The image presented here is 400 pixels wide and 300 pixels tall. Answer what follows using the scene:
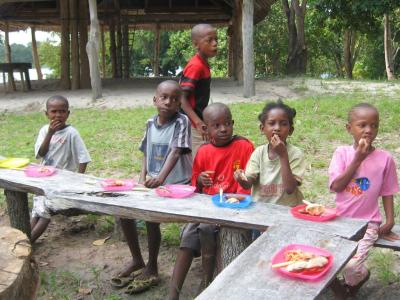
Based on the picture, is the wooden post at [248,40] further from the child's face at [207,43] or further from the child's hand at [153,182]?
the child's hand at [153,182]

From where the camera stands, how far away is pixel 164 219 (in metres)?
2.75

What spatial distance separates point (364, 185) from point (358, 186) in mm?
32

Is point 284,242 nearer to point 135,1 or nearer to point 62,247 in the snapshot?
point 62,247

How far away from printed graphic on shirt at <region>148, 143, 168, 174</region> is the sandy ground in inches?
249

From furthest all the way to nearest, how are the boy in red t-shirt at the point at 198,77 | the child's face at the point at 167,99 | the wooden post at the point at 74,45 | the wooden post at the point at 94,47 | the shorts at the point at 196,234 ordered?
1. the wooden post at the point at 74,45
2. the wooden post at the point at 94,47
3. the boy in red t-shirt at the point at 198,77
4. the child's face at the point at 167,99
5. the shorts at the point at 196,234

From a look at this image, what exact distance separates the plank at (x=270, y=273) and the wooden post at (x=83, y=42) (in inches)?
409

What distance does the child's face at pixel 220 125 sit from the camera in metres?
3.15

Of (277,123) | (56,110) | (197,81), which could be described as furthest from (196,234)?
(56,110)

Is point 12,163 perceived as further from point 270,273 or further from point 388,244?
point 388,244

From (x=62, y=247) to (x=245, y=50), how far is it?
654cm

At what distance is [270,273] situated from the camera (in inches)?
77.0

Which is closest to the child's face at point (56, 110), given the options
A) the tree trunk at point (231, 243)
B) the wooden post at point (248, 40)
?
the tree trunk at point (231, 243)

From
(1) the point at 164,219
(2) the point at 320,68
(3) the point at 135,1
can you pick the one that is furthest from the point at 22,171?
A: (2) the point at 320,68

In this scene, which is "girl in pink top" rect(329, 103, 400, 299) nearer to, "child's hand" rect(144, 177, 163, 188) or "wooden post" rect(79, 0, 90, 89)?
"child's hand" rect(144, 177, 163, 188)
